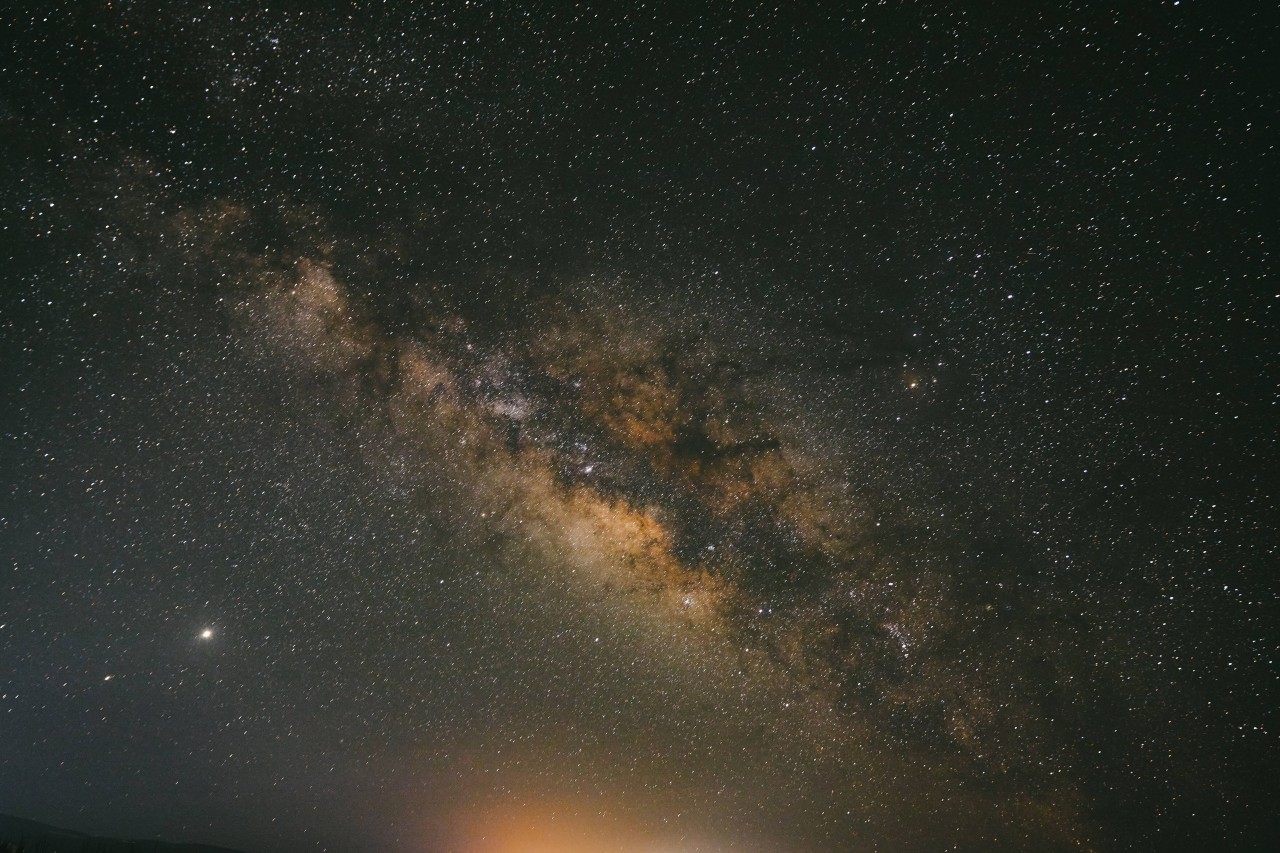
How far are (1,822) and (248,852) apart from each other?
129 feet

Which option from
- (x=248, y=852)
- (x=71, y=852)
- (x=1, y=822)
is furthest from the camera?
(x=248, y=852)

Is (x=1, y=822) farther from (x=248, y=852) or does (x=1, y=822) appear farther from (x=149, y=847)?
(x=248, y=852)

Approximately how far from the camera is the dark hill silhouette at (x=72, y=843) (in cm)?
7569

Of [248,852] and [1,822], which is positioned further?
[248,852]

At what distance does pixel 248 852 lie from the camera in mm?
124750

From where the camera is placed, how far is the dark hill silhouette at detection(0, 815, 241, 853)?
7569 centimetres

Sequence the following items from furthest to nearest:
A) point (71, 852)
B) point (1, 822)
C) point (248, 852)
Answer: point (248, 852) → point (1, 822) → point (71, 852)

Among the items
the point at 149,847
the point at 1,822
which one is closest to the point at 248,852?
the point at 149,847

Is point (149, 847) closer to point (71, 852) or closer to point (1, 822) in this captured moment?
point (1, 822)

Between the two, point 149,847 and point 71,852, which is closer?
point 71,852

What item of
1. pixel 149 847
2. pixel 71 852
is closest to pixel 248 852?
pixel 149 847

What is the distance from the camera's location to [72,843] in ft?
289

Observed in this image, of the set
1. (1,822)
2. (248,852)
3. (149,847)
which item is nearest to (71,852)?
(149,847)

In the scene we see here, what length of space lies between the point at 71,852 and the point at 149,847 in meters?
36.1
